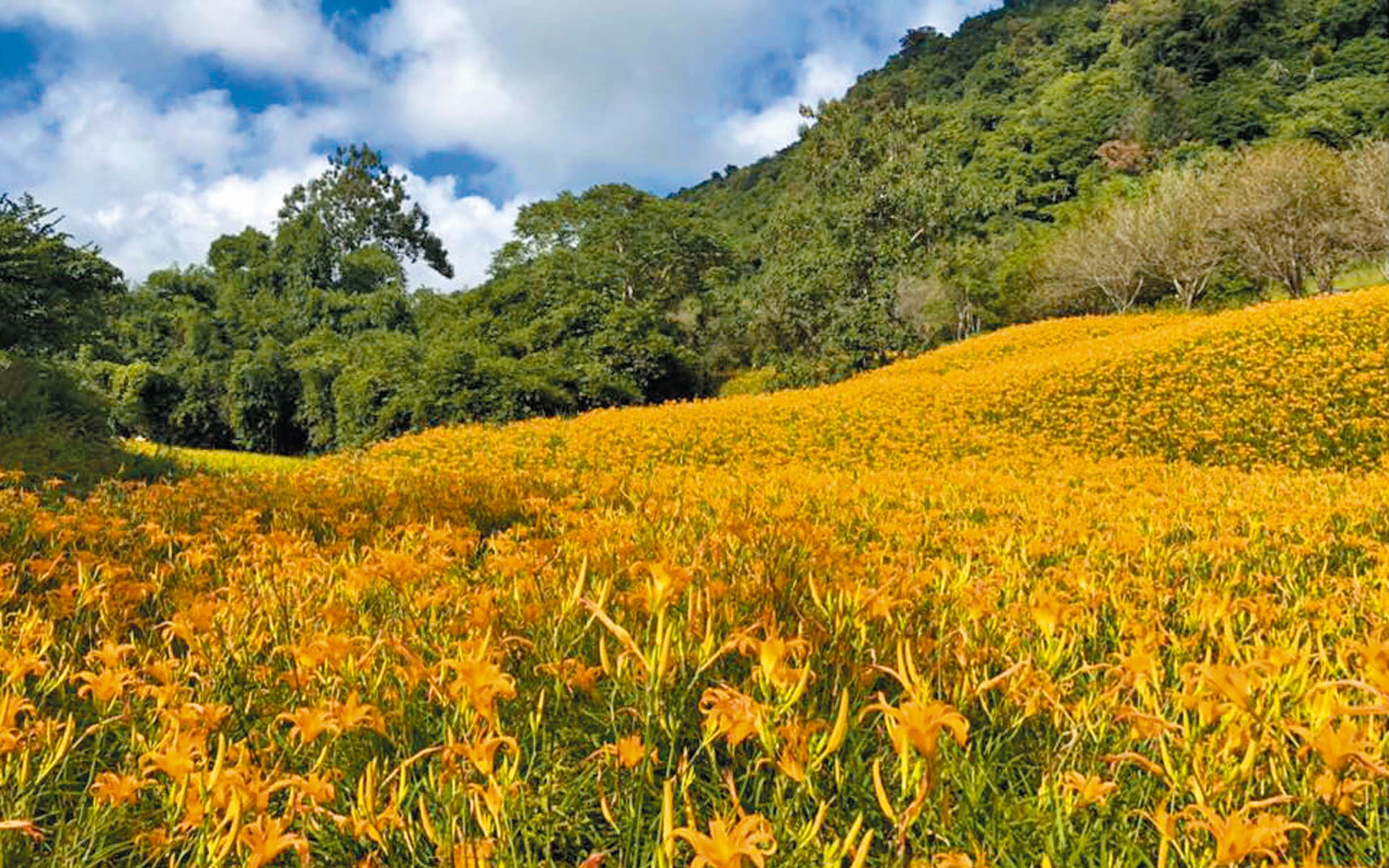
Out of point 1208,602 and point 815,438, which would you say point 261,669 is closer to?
point 1208,602

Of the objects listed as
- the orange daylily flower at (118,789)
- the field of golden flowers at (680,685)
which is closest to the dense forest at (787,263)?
the field of golden flowers at (680,685)

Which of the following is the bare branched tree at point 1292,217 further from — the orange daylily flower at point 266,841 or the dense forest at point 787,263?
the orange daylily flower at point 266,841

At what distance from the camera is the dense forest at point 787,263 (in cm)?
1975

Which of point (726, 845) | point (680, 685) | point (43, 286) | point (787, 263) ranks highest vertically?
point (43, 286)

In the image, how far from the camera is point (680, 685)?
1205mm

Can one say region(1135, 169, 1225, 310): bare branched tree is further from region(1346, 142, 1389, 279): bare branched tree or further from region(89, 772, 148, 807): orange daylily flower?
region(89, 772, 148, 807): orange daylily flower

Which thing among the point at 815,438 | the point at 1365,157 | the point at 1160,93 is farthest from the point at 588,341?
the point at 1160,93

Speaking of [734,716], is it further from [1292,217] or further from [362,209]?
[362,209]

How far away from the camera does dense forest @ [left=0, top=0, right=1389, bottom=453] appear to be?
64.8 feet

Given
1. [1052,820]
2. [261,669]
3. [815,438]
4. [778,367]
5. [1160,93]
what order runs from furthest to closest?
[1160,93] < [778,367] < [815,438] < [261,669] < [1052,820]

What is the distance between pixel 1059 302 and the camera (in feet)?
96.1

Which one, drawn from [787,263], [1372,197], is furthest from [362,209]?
[1372,197]

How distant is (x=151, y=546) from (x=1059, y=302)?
3249 cm

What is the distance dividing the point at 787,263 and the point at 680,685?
27.1m
